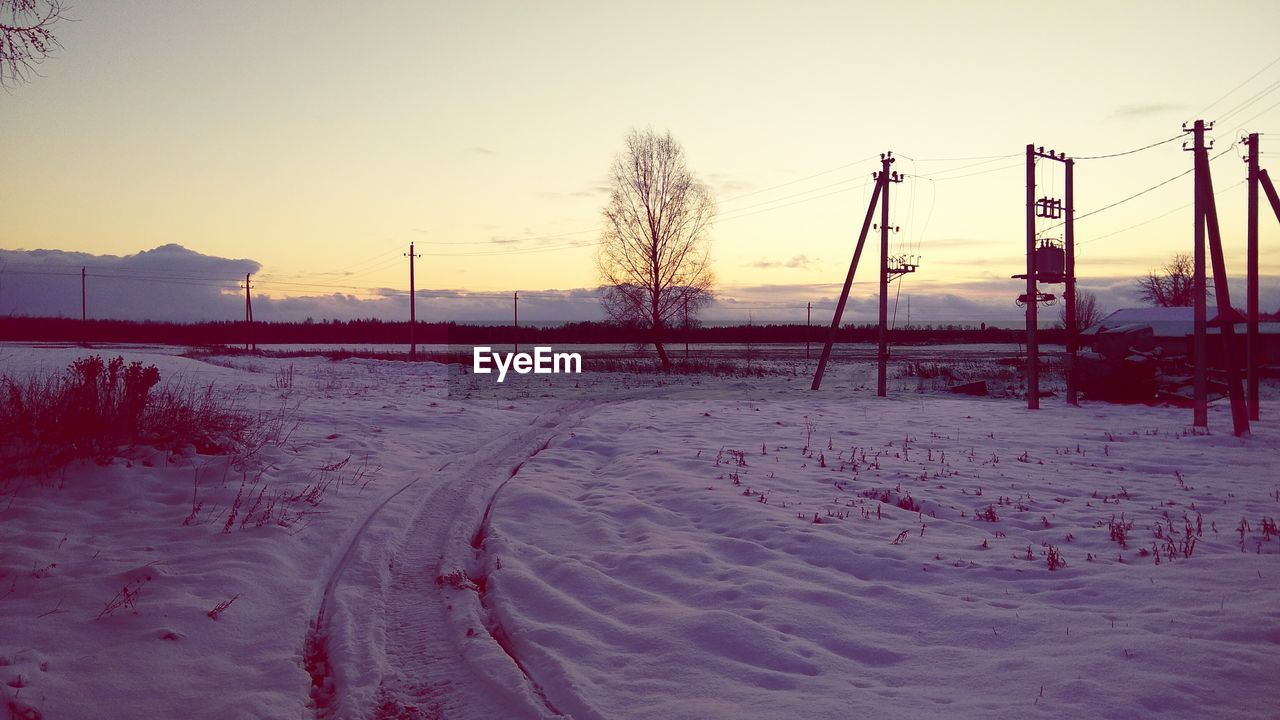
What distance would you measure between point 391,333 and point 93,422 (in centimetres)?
8091

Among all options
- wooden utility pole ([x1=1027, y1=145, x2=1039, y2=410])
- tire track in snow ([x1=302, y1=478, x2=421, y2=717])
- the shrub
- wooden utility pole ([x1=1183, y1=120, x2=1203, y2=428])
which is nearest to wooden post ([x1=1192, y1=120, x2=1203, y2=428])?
wooden utility pole ([x1=1183, y1=120, x2=1203, y2=428])

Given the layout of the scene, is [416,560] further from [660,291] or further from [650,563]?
[660,291]

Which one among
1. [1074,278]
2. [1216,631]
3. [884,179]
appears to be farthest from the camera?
[884,179]

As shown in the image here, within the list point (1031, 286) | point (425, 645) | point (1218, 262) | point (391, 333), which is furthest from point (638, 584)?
point (391, 333)

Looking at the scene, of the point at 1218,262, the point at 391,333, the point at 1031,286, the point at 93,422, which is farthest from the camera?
the point at 391,333

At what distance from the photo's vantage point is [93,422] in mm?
8469

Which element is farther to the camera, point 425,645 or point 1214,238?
point 1214,238

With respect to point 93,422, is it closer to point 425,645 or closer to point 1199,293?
point 425,645

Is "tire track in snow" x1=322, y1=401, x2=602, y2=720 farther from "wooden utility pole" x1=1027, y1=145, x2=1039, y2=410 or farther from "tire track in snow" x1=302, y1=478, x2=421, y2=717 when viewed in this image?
"wooden utility pole" x1=1027, y1=145, x2=1039, y2=410

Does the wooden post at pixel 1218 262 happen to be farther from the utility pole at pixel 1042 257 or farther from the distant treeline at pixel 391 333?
the distant treeline at pixel 391 333

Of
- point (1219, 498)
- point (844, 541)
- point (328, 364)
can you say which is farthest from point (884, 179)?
point (328, 364)

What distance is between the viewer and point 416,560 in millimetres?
6438

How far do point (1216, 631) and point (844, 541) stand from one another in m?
2.97

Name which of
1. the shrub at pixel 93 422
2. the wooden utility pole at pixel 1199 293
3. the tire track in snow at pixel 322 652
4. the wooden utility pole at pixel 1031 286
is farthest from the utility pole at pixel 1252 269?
the shrub at pixel 93 422
